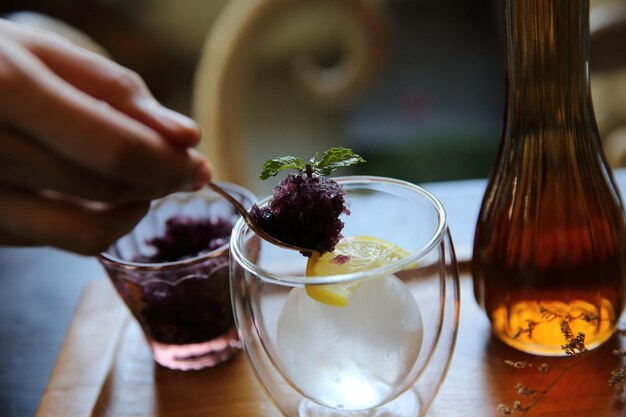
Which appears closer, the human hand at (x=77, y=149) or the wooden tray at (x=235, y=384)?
the human hand at (x=77, y=149)

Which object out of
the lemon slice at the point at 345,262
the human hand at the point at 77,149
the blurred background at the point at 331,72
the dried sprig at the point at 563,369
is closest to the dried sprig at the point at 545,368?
the dried sprig at the point at 563,369

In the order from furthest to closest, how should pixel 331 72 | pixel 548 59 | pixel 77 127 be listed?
pixel 331 72 < pixel 548 59 < pixel 77 127

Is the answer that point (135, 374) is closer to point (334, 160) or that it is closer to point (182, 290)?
point (182, 290)

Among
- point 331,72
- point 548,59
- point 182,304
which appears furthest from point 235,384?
point 331,72

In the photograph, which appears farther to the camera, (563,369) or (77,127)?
(563,369)

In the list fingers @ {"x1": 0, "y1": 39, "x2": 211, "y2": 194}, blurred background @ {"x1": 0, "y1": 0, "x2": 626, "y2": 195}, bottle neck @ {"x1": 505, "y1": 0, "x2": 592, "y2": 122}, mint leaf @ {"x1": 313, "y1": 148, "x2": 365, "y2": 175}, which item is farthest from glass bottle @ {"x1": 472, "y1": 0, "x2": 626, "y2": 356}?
blurred background @ {"x1": 0, "y1": 0, "x2": 626, "y2": 195}

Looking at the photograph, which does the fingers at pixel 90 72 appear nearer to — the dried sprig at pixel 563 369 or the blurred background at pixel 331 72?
the dried sprig at pixel 563 369
